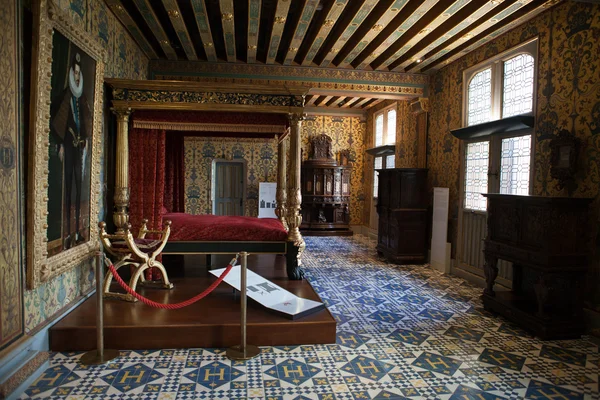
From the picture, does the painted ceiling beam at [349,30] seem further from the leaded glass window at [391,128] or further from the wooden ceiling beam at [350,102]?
the leaded glass window at [391,128]

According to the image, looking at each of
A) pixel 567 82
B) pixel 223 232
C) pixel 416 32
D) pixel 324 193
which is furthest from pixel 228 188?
pixel 567 82

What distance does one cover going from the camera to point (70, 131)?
3881mm

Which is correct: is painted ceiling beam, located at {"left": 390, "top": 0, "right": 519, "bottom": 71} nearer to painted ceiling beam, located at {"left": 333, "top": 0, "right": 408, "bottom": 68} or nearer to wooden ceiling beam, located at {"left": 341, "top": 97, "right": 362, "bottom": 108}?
painted ceiling beam, located at {"left": 333, "top": 0, "right": 408, "bottom": 68}

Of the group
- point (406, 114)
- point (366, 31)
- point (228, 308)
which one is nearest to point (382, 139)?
point (406, 114)

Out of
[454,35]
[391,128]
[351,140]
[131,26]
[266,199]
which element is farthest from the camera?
[351,140]

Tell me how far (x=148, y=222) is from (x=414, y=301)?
11.9 feet

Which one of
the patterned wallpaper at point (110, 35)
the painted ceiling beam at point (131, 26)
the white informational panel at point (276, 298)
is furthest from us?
the painted ceiling beam at point (131, 26)

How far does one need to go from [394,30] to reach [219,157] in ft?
21.3

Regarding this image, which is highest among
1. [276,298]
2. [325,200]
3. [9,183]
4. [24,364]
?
[9,183]

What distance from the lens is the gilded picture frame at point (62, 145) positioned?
3.22 m

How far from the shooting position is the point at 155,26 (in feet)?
19.1

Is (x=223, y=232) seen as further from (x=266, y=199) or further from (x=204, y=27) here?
(x=266, y=199)

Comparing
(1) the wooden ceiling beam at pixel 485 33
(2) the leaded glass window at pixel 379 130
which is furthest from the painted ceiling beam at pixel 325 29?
(2) the leaded glass window at pixel 379 130

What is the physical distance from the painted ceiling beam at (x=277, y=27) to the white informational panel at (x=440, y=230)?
3.82 m
